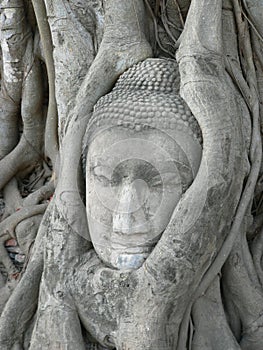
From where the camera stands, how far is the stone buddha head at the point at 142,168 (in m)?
1.72

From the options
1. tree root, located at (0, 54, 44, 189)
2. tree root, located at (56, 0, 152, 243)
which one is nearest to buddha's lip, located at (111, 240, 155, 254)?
tree root, located at (56, 0, 152, 243)

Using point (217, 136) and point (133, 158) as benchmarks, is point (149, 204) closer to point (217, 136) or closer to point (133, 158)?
point (133, 158)

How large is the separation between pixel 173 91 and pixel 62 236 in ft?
1.83

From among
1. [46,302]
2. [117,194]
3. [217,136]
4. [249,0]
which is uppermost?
[249,0]

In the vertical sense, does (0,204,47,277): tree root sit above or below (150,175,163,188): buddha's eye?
below

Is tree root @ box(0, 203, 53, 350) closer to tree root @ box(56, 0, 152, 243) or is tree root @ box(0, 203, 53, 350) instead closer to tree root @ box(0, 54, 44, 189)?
tree root @ box(56, 0, 152, 243)

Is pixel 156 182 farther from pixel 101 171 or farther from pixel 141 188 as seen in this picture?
pixel 101 171

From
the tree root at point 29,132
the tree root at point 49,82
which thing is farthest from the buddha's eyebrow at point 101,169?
the tree root at point 29,132

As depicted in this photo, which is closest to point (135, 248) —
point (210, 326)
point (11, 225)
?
point (210, 326)

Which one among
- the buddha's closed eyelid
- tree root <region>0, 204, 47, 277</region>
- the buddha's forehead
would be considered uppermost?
the buddha's forehead

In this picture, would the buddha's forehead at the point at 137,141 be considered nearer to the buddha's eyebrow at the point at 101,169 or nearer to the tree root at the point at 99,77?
the buddha's eyebrow at the point at 101,169

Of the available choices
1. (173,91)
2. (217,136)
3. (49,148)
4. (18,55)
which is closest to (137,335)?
(217,136)

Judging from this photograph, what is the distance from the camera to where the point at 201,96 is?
171 centimetres

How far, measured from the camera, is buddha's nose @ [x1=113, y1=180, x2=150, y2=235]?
1.72 metres
